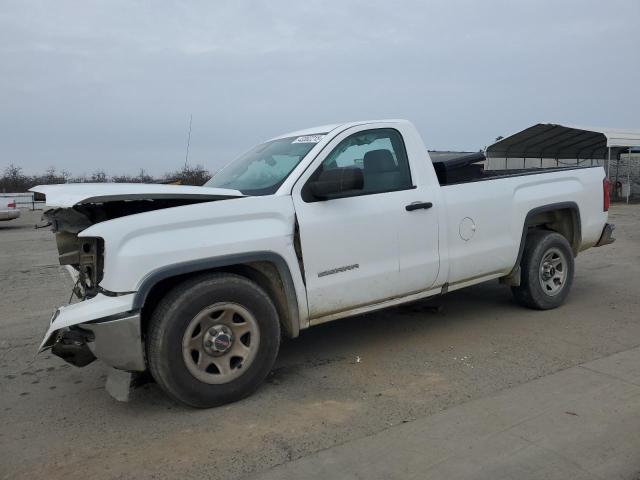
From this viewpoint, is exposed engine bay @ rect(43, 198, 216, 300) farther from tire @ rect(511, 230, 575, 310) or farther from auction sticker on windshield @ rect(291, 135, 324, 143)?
tire @ rect(511, 230, 575, 310)

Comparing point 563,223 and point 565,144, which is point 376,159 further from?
point 565,144

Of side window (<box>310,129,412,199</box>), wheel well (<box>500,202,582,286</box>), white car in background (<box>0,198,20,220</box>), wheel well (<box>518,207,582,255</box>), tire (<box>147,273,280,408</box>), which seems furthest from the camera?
white car in background (<box>0,198,20,220</box>)

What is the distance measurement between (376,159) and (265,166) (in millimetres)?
935

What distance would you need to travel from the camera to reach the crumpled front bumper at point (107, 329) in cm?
350

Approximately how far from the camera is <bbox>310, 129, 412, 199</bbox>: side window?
4633 millimetres

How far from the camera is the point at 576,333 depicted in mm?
5281

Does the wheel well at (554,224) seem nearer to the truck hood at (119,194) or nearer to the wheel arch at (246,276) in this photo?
the wheel arch at (246,276)

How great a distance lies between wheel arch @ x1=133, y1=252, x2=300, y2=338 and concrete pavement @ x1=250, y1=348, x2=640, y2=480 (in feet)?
3.86

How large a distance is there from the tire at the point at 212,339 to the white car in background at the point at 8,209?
52.9 ft

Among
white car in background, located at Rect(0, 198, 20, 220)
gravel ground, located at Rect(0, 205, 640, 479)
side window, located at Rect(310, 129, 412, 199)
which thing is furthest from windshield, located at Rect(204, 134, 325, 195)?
white car in background, located at Rect(0, 198, 20, 220)

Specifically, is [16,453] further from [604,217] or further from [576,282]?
[576,282]

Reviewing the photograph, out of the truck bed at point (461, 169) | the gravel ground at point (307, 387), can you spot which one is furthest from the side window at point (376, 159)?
the gravel ground at point (307, 387)

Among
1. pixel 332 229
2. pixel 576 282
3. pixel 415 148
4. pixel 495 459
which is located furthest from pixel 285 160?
pixel 576 282

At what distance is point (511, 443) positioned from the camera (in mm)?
3232
